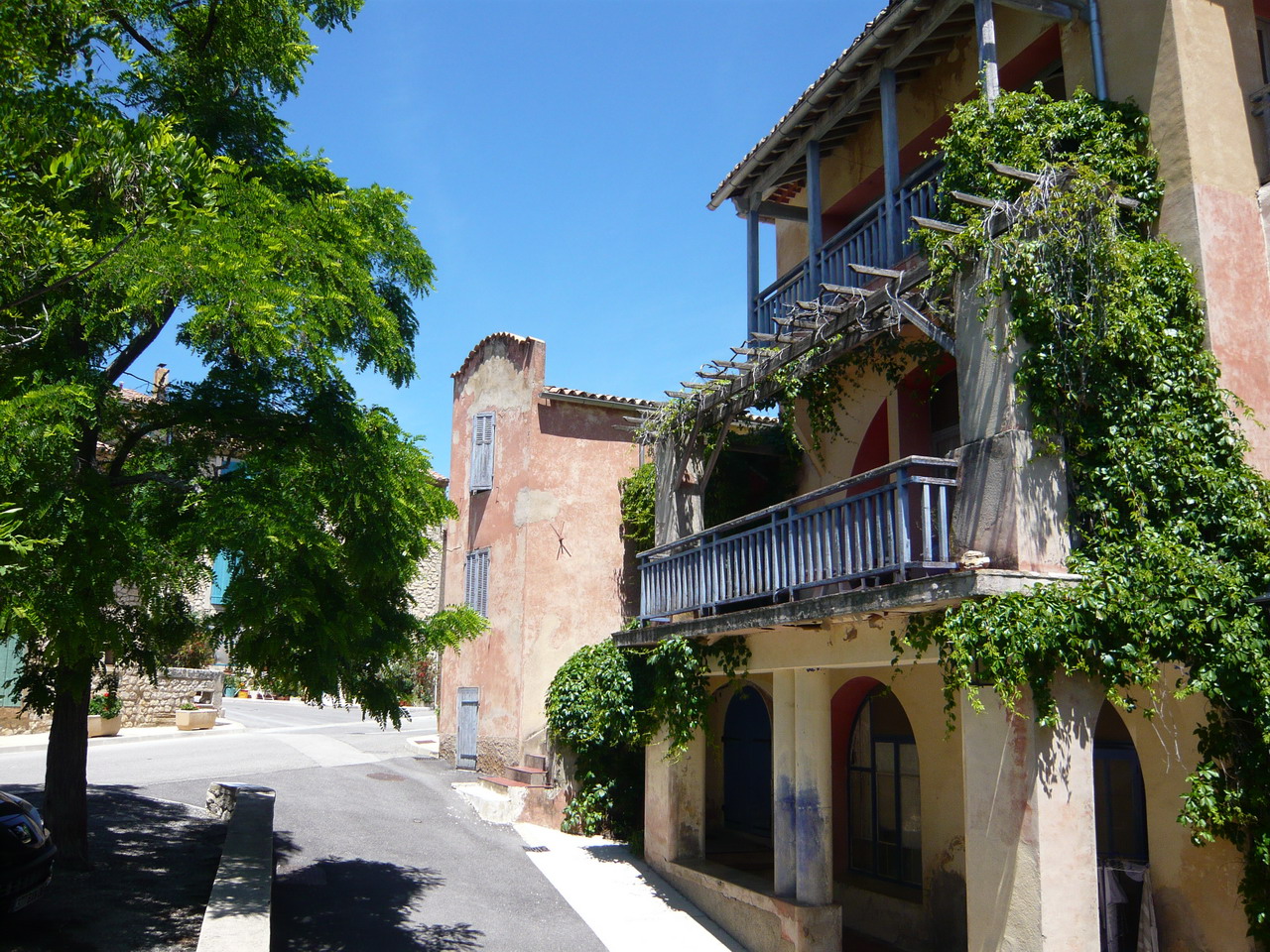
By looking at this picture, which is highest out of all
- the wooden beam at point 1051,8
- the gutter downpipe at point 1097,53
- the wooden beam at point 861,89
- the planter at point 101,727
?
the wooden beam at point 861,89

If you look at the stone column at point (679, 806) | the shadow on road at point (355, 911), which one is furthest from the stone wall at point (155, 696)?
the stone column at point (679, 806)

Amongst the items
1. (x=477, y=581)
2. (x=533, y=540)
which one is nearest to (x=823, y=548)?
(x=533, y=540)

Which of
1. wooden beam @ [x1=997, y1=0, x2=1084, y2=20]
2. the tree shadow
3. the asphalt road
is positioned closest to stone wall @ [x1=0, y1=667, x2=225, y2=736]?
the asphalt road

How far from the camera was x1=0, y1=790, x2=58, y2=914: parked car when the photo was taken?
25.1ft

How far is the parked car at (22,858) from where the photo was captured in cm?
765

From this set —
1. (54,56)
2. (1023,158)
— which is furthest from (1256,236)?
(54,56)

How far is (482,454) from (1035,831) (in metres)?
13.1

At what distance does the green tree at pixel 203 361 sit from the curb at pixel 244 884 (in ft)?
5.27

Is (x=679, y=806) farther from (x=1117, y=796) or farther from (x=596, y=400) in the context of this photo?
(x=596, y=400)

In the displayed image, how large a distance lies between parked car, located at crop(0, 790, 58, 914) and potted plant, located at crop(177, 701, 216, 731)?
52.7ft

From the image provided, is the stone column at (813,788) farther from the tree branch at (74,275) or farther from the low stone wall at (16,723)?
the low stone wall at (16,723)

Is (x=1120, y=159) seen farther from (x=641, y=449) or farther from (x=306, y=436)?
(x=641, y=449)

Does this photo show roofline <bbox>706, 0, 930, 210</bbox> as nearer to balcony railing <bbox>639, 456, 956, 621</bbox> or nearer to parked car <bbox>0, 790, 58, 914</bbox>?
balcony railing <bbox>639, 456, 956, 621</bbox>

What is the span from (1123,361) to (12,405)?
8083mm
